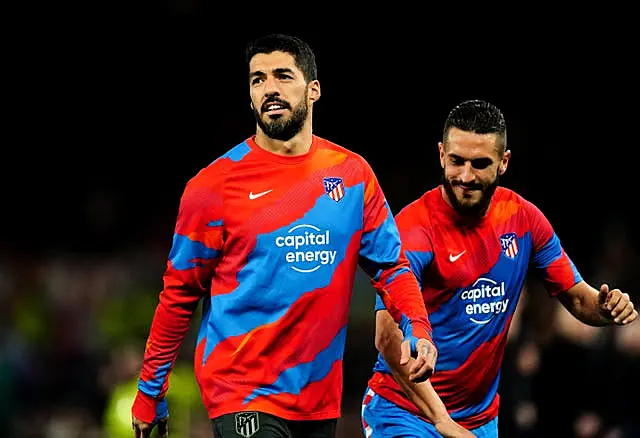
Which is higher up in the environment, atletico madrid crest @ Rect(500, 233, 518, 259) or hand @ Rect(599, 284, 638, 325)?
atletico madrid crest @ Rect(500, 233, 518, 259)

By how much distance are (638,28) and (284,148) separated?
1015cm

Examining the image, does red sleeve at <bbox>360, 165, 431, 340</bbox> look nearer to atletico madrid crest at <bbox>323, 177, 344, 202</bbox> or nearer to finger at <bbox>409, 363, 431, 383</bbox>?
atletico madrid crest at <bbox>323, 177, 344, 202</bbox>

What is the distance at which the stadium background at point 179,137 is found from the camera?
11617mm

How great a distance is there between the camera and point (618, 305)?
5.43 m

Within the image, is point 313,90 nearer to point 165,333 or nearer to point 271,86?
point 271,86

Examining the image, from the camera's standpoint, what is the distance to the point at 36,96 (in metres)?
14.6

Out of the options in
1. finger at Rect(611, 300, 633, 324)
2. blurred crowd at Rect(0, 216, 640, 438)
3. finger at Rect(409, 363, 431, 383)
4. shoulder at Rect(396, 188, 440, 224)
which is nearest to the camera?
finger at Rect(409, 363, 431, 383)

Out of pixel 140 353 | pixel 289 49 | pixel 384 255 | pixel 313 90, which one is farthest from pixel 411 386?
pixel 140 353

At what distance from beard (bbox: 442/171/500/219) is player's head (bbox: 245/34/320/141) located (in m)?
0.83

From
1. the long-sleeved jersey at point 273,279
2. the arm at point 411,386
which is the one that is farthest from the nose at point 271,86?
the arm at point 411,386

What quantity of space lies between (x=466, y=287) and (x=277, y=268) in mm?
1032

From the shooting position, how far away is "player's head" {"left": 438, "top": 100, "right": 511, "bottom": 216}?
5.45 meters

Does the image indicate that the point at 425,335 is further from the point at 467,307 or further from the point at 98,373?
the point at 98,373

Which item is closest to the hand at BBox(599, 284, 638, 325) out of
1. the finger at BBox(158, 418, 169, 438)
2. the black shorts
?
the black shorts
